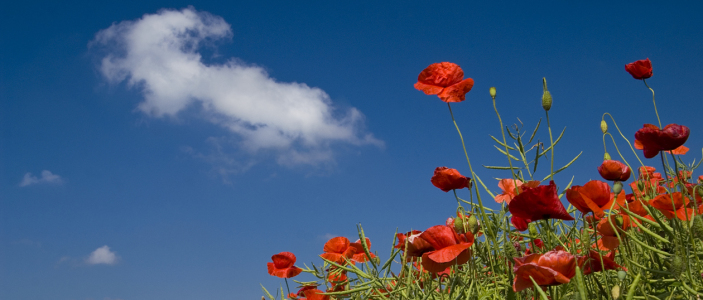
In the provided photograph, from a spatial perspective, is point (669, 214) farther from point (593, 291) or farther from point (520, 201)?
point (520, 201)

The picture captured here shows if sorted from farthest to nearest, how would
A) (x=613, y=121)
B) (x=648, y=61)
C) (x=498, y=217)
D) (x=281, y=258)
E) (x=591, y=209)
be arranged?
(x=281, y=258)
(x=648, y=61)
(x=613, y=121)
(x=498, y=217)
(x=591, y=209)

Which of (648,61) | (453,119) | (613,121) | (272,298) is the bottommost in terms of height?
(272,298)

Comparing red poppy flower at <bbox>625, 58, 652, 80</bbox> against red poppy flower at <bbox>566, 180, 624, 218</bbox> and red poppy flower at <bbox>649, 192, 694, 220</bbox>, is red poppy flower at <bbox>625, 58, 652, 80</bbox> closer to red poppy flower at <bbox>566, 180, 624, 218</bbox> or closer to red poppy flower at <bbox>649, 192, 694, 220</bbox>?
red poppy flower at <bbox>649, 192, 694, 220</bbox>

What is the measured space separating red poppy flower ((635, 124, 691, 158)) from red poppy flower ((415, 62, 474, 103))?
1.69ft

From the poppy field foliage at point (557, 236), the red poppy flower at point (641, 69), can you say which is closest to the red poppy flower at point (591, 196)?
the poppy field foliage at point (557, 236)

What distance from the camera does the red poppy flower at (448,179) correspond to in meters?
1.54

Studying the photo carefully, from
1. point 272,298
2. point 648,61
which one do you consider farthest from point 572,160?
point 272,298

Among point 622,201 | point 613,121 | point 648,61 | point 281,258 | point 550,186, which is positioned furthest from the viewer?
point 281,258

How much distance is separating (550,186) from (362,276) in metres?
0.82

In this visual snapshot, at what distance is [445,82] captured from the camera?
5.43ft

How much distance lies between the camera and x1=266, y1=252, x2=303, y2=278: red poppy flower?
2576 millimetres

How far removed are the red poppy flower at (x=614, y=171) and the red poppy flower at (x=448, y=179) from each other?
435mm

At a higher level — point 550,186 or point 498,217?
point 498,217

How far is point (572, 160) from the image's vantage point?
5.27 ft
